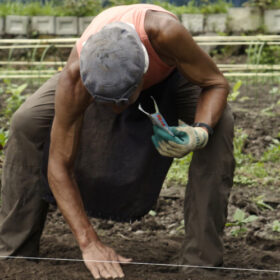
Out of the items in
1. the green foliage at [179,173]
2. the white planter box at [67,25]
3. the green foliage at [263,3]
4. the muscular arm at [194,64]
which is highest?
the muscular arm at [194,64]

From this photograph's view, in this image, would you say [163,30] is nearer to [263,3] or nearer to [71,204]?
[71,204]

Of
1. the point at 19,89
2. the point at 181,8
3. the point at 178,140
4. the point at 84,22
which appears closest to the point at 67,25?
the point at 84,22

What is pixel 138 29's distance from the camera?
2.49 meters

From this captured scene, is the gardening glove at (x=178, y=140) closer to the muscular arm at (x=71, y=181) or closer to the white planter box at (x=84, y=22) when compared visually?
the muscular arm at (x=71, y=181)

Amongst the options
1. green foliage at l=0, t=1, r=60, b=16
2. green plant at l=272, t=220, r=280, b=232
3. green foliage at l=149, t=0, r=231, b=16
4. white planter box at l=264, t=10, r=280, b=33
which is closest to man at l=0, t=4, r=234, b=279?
green plant at l=272, t=220, r=280, b=232

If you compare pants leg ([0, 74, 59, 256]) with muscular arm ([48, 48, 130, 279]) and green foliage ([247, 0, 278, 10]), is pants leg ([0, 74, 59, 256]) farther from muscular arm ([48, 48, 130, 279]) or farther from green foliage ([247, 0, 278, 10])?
green foliage ([247, 0, 278, 10])

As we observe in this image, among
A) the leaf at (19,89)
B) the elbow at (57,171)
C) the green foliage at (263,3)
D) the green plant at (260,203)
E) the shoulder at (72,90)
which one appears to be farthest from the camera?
the green foliage at (263,3)

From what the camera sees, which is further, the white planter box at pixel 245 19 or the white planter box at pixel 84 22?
the white planter box at pixel 84 22

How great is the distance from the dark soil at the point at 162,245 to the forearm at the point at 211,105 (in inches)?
25.2

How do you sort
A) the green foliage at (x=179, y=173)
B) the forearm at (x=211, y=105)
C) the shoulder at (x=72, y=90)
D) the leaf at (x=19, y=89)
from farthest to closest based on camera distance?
the leaf at (x=19, y=89)
the green foliage at (x=179, y=173)
the forearm at (x=211, y=105)
the shoulder at (x=72, y=90)

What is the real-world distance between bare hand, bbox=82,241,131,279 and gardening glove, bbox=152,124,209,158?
1.73 ft

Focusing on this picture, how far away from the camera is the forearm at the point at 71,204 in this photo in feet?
8.88

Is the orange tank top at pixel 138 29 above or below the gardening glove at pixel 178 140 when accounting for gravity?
above

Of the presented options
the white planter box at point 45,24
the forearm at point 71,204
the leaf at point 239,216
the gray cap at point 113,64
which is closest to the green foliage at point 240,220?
the leaf at point 239,216
